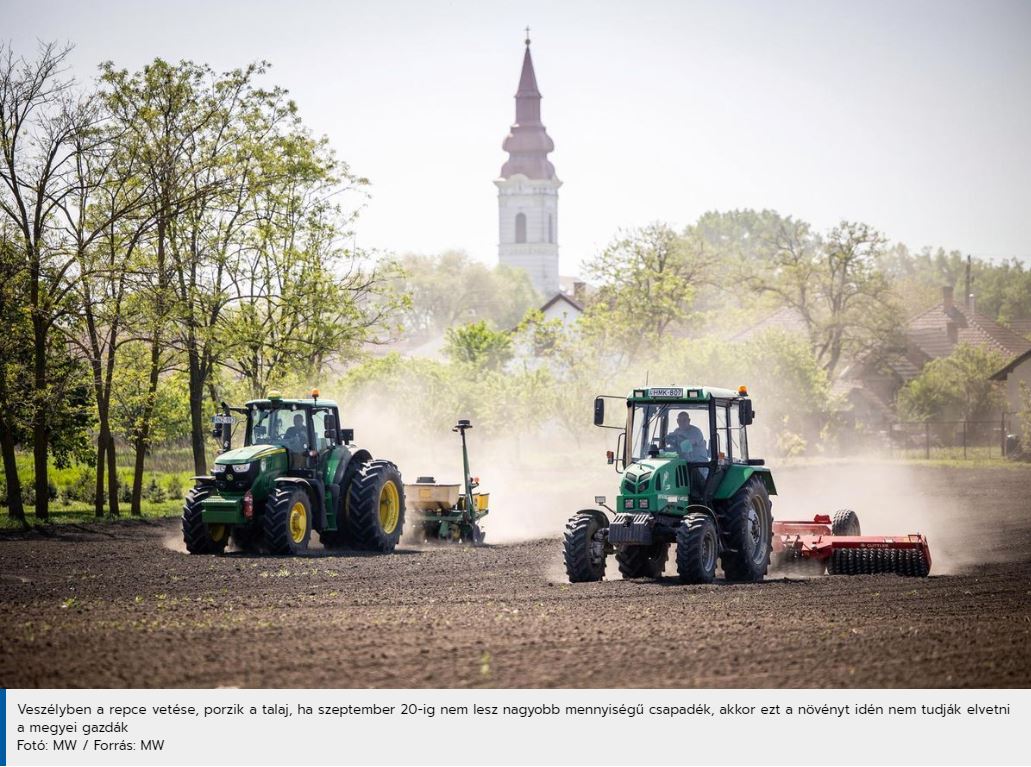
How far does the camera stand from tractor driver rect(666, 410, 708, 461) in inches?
647

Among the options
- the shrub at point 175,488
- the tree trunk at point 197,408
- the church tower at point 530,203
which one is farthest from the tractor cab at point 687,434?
the church tower at point 530,203

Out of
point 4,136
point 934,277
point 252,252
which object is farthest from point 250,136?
point 934,277

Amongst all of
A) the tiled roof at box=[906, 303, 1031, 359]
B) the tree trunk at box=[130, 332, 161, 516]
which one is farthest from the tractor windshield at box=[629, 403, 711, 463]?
the tiled roof at box=[906, 303, 1031, 359]

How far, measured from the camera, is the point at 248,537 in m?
19.8

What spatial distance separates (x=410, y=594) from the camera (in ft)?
49.2

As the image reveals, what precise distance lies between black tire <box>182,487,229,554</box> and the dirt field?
0.69 m

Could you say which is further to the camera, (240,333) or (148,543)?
(240,333)

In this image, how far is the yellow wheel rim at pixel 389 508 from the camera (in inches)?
829

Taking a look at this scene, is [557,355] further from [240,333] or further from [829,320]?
[240,333]

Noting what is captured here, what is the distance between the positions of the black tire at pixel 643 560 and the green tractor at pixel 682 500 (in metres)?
0.01

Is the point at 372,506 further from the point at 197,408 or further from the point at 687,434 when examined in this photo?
the point at 197,408

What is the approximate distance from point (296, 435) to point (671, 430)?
633 centimetres

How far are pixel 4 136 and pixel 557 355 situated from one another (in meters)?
33.5

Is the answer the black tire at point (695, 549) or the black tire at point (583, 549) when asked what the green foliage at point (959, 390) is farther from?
the black tire at point (583, 549)
